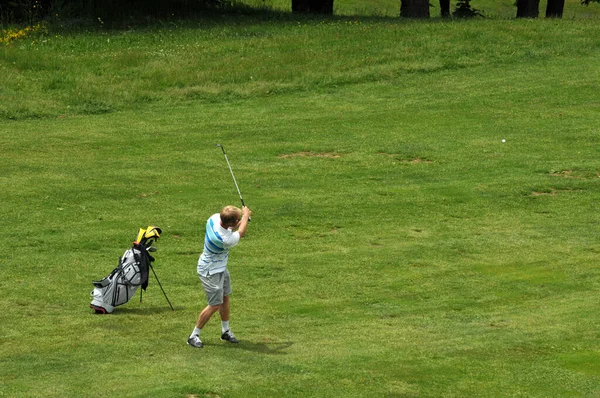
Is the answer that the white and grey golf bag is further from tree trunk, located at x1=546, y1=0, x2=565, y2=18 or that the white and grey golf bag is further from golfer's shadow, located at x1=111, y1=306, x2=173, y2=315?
tree trunk, located at x1=546, y1=0, x2=565, y2=18

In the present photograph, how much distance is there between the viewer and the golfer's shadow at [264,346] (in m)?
14.0

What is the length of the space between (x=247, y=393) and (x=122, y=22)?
3156 centimetres

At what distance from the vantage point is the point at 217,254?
551 inches

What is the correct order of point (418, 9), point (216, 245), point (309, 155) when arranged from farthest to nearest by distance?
point (418, 9) < point (309, 155) < point (216, 245)

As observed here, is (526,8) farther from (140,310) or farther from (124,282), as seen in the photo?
(124,282)

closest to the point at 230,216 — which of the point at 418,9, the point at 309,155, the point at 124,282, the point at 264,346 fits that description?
the point at 264,346

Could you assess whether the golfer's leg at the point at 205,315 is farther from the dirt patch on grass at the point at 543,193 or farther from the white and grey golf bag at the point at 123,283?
the dirt patch on grass at the point at 543,193

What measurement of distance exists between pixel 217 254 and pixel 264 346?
55.6 inches

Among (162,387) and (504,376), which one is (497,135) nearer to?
(504,376)

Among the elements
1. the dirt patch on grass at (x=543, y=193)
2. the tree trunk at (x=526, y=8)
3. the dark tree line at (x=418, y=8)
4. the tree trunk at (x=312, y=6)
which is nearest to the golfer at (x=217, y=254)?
the dirt patch on grass at (x=543, y=193)

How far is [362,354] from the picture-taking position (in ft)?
45.7

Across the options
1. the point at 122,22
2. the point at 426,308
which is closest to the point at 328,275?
the point at 426,308

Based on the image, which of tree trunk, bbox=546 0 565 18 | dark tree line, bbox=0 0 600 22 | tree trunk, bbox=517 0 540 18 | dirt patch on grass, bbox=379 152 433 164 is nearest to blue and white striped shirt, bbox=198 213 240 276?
dirt patch on grass, bbox=379 152 433 164

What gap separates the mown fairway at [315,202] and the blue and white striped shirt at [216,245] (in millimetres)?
1090
